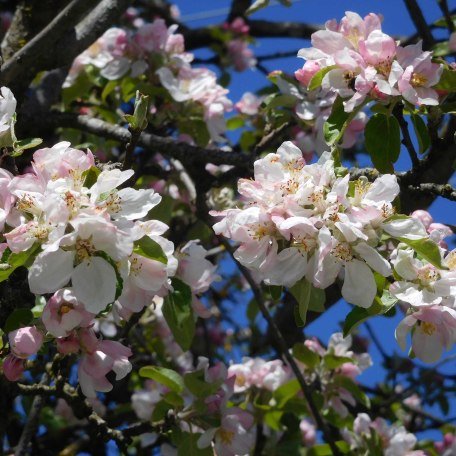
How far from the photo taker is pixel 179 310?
184cm

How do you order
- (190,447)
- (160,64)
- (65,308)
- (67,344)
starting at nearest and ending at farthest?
(65,308)
(67,344)
(190,447)
(160,64)

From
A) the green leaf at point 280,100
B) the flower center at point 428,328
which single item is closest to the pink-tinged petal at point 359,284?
the flower center at point 428,328

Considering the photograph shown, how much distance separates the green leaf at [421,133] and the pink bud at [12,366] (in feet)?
3.26

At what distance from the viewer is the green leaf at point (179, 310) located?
72.4 inches

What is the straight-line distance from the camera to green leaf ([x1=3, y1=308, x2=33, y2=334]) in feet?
5.12

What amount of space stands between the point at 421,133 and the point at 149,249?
2.49ft

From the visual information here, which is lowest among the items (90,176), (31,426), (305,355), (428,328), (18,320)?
(305,355)

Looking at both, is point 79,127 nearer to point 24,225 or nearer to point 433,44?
point 433,44

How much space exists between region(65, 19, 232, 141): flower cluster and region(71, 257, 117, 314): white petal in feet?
4.57

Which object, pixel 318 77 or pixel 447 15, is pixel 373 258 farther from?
pixel 447 15

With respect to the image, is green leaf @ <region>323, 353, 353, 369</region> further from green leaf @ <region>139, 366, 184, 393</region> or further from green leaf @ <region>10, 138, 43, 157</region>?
green leaf @ <region>10, 138, 43, 157</region>

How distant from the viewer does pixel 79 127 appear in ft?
8.71

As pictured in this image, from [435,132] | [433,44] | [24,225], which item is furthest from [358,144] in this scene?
[24,225]

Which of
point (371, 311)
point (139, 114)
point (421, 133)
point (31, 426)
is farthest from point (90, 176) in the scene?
point (31, 426)
